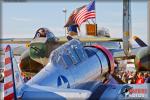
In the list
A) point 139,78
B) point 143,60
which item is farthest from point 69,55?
point 139,78

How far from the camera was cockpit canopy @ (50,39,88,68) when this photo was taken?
7.28m

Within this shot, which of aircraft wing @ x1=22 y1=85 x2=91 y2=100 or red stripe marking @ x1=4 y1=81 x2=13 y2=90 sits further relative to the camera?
red stripe marking @ x1=4 y1=81 x2=13 y2=90

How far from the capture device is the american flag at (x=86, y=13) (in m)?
19.6

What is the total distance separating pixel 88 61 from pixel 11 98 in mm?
3766

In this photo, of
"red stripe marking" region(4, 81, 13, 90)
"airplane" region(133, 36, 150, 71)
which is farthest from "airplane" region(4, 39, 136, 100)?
"airplane" region(133, 36, 150, 71)

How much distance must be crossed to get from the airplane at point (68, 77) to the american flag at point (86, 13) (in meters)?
9.11

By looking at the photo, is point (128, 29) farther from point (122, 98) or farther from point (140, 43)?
point (122, 98)

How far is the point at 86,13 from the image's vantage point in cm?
1970

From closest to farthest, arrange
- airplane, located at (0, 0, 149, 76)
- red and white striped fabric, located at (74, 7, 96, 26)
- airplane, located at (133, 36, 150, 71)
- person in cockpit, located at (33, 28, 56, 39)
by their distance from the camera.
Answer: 1. airplane, located at (133, 36, 150, 71)
2. airplane, located at (0, 0, 149, 76)
3. person in cockpit, located at (33, 28, 56, 39)
4. red and white striped fabric, located at (74, 7, 96, 26)

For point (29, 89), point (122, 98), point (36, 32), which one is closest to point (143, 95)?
point (122, 98)

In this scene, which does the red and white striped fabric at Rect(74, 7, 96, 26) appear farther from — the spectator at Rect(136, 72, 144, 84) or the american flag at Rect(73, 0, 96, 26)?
the spectator at Rect(136, 72, 144, 84)

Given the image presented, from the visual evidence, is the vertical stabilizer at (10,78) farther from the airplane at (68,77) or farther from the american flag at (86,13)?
the american flag at (86,13)

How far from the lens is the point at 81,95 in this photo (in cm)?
494

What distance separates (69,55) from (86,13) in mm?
12040
